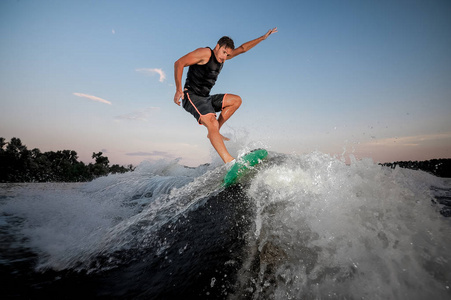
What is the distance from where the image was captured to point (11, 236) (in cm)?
249

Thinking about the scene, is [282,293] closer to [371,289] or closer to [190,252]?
[371,289]

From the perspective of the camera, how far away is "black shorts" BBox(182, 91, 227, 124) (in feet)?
13.3

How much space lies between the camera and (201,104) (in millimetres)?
4086

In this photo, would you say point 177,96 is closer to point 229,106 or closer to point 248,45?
point 229,106

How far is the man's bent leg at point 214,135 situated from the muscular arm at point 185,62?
0.67 meters

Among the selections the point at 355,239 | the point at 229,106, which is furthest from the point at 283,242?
the point at 229,106

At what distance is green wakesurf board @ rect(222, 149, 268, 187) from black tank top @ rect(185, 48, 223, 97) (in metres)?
1.77

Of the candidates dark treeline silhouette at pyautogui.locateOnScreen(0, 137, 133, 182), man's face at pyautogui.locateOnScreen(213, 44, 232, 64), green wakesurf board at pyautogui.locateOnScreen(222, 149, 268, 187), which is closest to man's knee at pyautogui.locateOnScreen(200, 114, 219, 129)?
green wakesurf board at pyautogui.locateOnScreen(222, 149, 268, 187)

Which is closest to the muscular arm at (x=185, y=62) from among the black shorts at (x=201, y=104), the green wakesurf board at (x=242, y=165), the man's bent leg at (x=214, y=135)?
the black shorts at (x=201, y=104)

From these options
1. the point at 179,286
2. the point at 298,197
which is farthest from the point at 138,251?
the point at 298,197

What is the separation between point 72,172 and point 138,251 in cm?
2875

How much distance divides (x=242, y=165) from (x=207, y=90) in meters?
1.92

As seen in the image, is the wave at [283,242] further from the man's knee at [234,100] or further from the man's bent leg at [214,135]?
the man's knee at [234,100]

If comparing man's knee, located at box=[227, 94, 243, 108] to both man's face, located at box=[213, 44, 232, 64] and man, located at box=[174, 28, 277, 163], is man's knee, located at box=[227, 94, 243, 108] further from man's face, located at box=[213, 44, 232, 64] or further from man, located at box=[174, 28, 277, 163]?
man's face, located at box=[213, 44, 232, 64]
